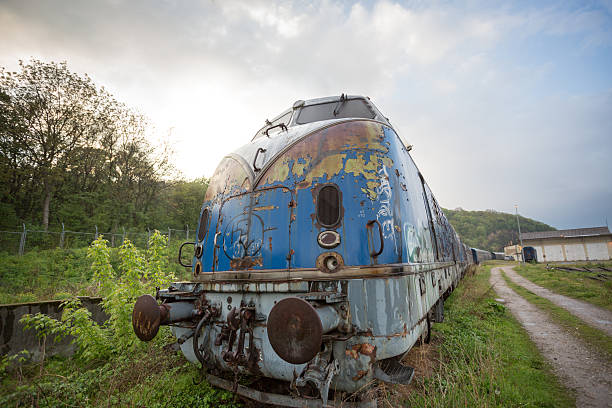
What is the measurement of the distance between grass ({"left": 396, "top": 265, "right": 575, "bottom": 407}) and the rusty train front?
2.62ft

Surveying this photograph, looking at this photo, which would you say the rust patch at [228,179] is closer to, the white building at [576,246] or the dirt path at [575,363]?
the dirt path at [575,363]

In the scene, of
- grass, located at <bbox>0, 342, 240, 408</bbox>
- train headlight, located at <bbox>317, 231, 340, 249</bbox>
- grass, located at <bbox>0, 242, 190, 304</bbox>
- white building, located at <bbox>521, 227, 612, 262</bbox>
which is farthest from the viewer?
white building, located at <bbox>521, 227, 612, 262</bbox>

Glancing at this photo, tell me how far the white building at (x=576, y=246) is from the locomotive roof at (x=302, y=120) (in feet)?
140

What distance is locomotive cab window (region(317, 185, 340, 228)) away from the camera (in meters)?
2.58

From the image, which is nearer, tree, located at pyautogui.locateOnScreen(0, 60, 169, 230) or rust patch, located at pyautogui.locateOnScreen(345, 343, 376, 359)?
rust patch, located at pyautogui.locateOnScreen(345, 343, 376, 359)

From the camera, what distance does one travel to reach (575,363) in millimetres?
4328

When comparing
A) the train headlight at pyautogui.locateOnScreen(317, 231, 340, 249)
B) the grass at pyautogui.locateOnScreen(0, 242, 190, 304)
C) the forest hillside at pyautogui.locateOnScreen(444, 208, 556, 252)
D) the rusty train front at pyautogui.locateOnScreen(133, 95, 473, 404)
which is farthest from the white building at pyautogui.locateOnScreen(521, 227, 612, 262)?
the train headlight at pyautogui.locateOnScreen(317, 231, 340, 249)

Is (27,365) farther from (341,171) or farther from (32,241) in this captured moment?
(32,241)

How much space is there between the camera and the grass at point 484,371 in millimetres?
2816

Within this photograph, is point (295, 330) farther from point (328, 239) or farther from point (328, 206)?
point (328, 206)

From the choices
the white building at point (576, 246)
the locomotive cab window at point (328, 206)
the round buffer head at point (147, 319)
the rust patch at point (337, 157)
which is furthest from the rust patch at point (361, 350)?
the white building at point (576, 246)

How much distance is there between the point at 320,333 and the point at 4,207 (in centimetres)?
2274

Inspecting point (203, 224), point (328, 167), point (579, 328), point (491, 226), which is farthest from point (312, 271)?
→ point (491, 226)

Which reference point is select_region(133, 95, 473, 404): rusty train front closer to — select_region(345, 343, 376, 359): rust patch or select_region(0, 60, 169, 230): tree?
select_region(345, 343, 376, 359): rust patch
